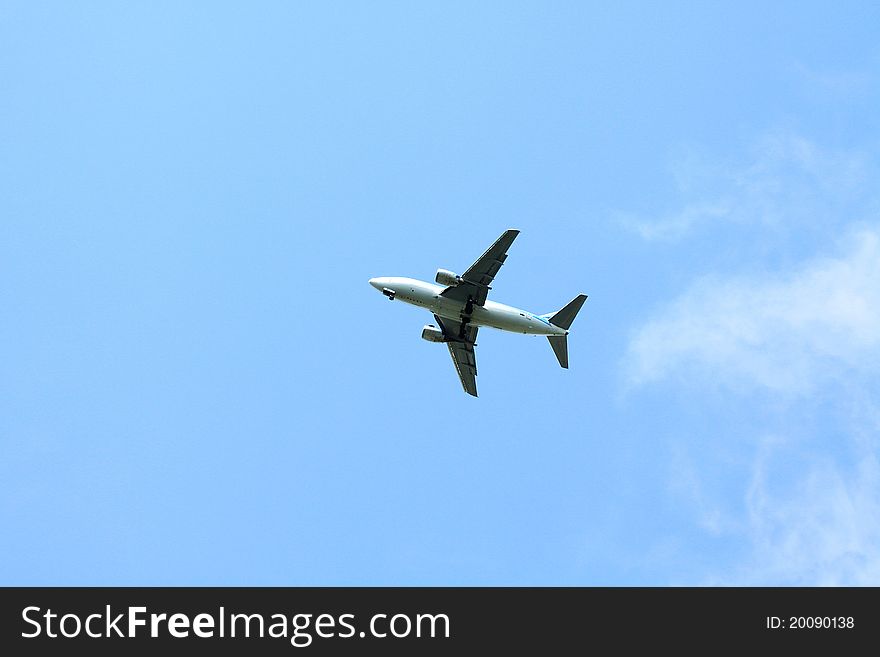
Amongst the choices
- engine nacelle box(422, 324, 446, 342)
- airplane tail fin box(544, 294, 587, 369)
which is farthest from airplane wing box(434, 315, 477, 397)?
airplane tail fin box(544, 294, 587, 369)

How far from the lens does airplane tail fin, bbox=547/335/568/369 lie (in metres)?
85.9

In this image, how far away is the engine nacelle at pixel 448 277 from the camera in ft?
275

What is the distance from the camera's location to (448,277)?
83875 mm

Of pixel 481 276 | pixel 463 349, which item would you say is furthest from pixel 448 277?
pixel 463 349

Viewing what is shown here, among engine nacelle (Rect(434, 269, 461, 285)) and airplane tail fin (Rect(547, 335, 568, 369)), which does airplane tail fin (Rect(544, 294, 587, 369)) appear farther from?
engine nacelle (Rect(434, 269, 461, 285))

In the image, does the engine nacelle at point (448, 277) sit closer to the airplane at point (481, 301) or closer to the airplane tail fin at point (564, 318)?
the airplane at point (481, 301)

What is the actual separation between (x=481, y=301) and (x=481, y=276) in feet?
8.00

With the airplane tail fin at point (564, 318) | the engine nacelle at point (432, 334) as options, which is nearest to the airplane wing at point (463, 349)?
the engine nacelle at point (432, 334)

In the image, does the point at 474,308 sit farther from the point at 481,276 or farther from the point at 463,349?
Result: the point at 463,349

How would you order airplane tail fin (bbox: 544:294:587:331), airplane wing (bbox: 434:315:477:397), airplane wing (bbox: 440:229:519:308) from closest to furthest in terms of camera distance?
airplane wing (bbox: 440:229:519:308), airplane tail fin (bbox: 544:294:587:331), airplane wing (bbox: 434:315:477:397)

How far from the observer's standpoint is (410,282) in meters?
85.1
